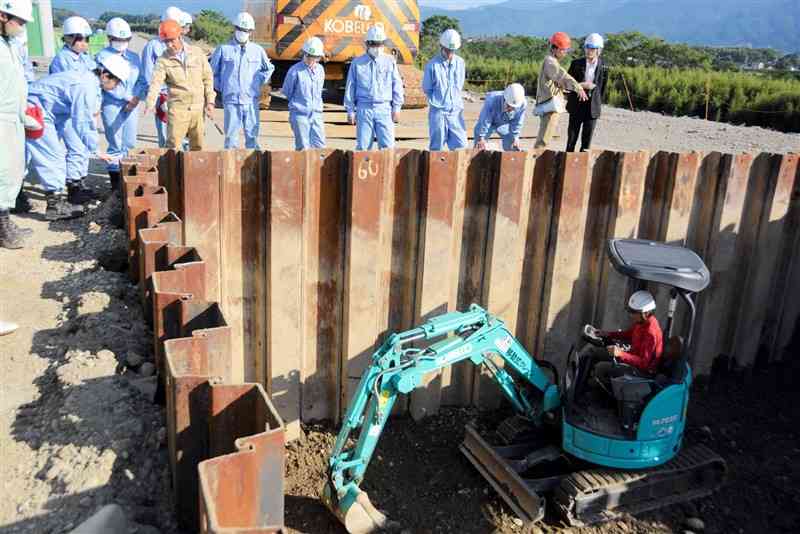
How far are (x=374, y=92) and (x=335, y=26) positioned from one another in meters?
5.30

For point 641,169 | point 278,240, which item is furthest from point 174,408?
point 641,169

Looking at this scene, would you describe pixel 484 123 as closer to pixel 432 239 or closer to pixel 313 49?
pixel 313 49

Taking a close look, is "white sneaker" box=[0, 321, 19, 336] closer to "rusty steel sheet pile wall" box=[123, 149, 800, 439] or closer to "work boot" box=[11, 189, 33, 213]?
"rusty steel sheet pile wall" box=[123, 149, 800, 439]

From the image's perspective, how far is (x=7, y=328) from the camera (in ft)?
13.9

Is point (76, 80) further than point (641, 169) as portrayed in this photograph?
Yes

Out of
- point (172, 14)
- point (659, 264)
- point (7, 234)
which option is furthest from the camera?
point (172, 14)

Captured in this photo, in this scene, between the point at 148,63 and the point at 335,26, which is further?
the point at 335,26

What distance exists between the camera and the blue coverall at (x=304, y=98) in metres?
10.3

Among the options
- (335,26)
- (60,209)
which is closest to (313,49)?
(60,209)

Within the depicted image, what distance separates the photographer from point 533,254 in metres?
6.36

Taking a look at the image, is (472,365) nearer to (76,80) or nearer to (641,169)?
(641,169)

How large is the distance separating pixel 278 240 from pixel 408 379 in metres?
1.58

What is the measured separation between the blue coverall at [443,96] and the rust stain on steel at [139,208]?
6.35 metres

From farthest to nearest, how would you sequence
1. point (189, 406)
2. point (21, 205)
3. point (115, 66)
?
point (115, 66) → point (21, 205) → point (189, 406)
